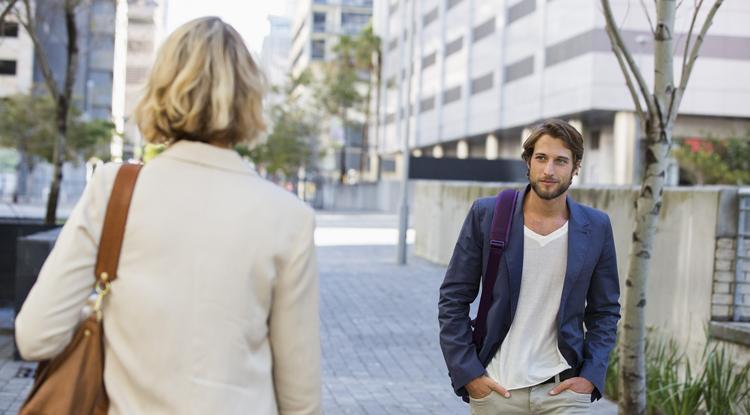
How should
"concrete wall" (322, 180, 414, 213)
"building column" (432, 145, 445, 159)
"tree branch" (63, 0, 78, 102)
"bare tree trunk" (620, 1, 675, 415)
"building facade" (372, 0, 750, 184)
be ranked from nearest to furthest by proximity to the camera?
1. "bare tree trunk" (620, 1, 675, 415)
2. "tree branch" (63, 0, 78, 102)
3. "building facade" (372, 0, 750, 184)
4. "concrete wall" (322, 180, 414, 213)
5. "building column" (432, 145, 445, 159)

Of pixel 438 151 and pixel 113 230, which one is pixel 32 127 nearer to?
pixel 438 151

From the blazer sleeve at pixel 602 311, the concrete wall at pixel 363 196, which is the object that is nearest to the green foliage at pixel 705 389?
the blazer sleeve at pixel 602 311

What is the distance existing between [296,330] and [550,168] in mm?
1569

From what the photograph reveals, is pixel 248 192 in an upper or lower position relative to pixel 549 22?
lower

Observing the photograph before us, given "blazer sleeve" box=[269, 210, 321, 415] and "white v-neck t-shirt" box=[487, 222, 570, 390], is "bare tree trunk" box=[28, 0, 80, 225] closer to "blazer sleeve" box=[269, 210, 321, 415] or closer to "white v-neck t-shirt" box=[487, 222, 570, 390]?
"white v-neck t-shirt" box=[487, 222, 570, 390]

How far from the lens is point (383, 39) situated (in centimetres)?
8075

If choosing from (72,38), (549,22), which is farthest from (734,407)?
(549,22)

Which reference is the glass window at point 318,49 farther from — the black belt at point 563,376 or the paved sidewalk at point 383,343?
the black belt at point 563,376

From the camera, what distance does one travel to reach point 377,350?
34.5 ft

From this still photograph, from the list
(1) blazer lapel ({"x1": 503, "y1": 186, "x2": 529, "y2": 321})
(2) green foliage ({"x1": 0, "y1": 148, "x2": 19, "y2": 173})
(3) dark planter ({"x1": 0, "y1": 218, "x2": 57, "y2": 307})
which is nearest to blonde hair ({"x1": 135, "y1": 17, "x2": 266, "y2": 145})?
(1) blazer lapel ({"x1": 503, "y1": 186, "x2": 529, "y2": 321})

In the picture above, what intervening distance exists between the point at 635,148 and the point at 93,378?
143 feet

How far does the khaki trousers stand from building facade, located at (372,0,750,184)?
30.4 metres

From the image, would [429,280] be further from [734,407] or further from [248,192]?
[248,192]

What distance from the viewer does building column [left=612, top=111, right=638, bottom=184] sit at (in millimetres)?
44188
